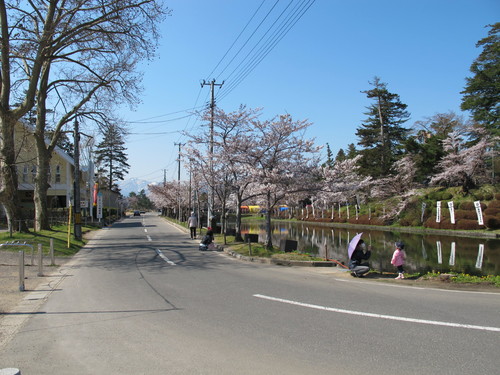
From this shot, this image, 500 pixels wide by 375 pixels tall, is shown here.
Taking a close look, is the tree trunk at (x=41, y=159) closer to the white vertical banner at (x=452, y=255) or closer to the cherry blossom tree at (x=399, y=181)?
the white vertical banner at (x=452, y=255)

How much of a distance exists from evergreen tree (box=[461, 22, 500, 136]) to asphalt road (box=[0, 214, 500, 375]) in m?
42.0

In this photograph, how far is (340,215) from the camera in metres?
61.7

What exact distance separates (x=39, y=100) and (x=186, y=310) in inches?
859

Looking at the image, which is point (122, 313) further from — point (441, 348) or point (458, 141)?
point (458, 141)

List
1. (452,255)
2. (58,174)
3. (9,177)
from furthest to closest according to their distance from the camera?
1. (58,174)
2. (452,255)
3. (9,177)

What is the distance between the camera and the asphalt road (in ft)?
14.9

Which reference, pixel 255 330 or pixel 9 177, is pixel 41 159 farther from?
pixel 255 330

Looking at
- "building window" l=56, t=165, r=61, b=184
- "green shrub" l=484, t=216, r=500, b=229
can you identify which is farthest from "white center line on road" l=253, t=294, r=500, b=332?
"building window" l=56, t=165, r=61, b=184

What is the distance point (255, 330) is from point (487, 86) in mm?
48684

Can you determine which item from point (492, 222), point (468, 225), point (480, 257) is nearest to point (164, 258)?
point (480, 257)

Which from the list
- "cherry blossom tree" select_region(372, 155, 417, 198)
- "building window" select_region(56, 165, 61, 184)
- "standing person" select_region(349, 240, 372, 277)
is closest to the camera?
"standing person" select_region(349, 240, 372, 277)

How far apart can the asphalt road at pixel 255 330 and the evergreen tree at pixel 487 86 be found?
138ft

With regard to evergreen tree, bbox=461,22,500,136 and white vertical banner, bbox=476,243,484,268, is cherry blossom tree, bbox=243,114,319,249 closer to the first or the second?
white vertical banner, bbox=476,243,484,268

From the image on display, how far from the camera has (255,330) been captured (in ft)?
→ 19.1
